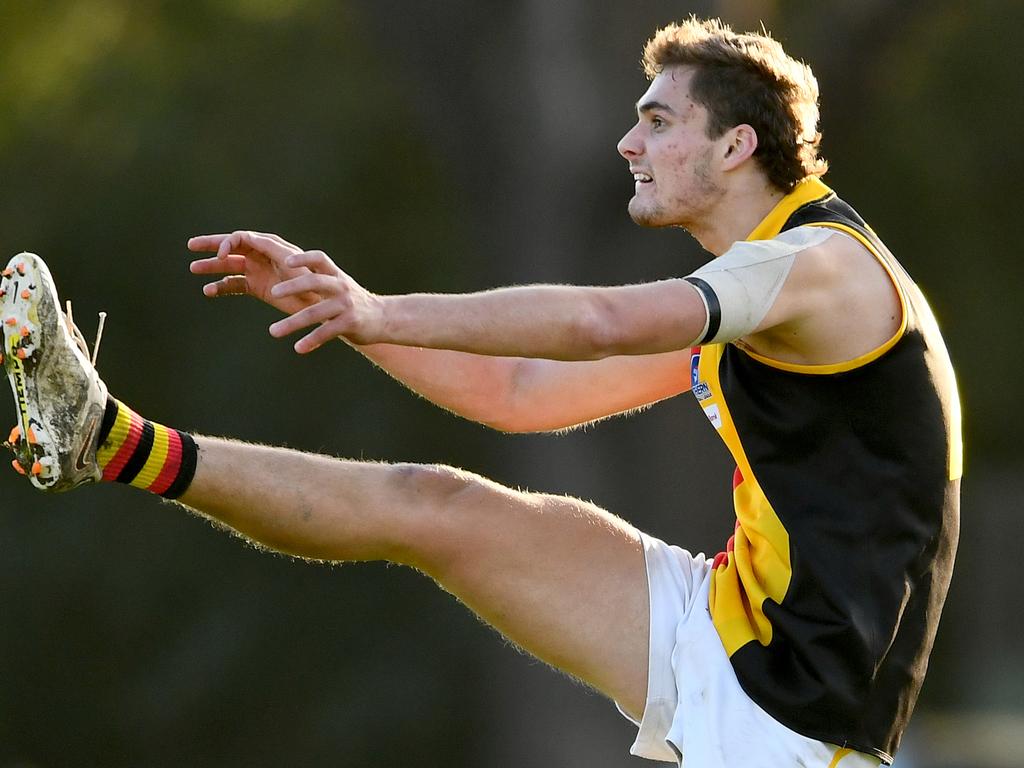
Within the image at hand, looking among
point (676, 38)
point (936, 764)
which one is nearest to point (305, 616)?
point (936, 764)

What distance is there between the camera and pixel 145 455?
3832 mm

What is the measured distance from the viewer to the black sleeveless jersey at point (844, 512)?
3775mm

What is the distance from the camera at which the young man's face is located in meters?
4.09

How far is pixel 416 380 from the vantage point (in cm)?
458

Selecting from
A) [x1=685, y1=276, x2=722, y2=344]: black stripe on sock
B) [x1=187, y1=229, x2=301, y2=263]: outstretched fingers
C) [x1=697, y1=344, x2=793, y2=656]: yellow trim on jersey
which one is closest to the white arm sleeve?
[x1=685, y1=276, x2=722, y2=344]: black stripe on sock

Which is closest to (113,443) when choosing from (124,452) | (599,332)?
(124,452)

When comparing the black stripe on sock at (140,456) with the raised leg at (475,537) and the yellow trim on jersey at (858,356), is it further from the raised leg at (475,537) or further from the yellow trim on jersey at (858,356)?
the yellow trim on jersey at (858,356)

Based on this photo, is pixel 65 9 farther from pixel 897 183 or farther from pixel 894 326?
pixel 894 326

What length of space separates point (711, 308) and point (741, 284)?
0.10 m

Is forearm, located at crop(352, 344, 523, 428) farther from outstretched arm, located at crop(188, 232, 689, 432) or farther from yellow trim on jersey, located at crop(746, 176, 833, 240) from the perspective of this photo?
yellow trim on jersey, located at crop(746, 176, 833, 240)

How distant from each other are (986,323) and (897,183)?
1507mm

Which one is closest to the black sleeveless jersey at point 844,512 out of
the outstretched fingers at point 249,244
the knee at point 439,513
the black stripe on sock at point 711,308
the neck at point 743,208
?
the neck at point 743,208

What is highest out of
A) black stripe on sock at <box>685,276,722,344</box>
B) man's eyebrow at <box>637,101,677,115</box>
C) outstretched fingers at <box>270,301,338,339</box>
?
man's eyebrow at <box>637,101,677,115</box>

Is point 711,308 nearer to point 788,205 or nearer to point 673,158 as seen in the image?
point 788,205
